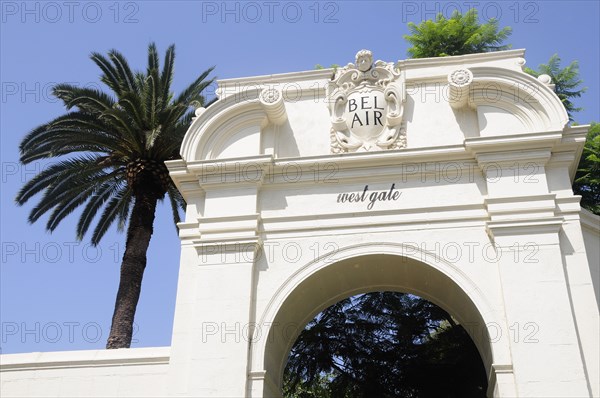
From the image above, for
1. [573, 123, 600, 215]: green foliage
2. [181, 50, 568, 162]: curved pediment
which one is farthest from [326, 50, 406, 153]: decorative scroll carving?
[573, 123, 600, 215]: green foliage

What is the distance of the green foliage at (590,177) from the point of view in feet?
67.6

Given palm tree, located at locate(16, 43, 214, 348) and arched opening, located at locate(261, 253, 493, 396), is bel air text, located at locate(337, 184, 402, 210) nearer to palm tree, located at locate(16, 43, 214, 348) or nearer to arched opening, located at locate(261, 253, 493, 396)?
arched opening, located at locate(261, 253, 493, 396)

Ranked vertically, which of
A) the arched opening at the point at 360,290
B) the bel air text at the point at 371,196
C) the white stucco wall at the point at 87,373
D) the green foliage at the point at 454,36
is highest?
the green foliage at the point at 454,36

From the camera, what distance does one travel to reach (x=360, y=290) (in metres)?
15.6

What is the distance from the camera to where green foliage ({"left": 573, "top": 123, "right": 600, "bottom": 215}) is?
67.6 feet

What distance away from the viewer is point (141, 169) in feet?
67.9

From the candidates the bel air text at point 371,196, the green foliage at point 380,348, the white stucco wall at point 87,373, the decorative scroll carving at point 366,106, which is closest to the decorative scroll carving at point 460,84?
the decorative scroll carving at point 366,106

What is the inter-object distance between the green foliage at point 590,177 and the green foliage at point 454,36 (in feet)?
17.8

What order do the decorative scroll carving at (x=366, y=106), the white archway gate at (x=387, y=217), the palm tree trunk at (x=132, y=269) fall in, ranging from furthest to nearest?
the palm tree trunk at (x=132, y=269)
the decorative scroll carving at (x=366, y=106)
the white archway gate at (x=387, y=217)

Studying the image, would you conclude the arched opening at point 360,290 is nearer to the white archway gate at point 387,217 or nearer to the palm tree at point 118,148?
the white archway gate at point 387,217

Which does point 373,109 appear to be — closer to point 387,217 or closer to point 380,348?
point 387,217

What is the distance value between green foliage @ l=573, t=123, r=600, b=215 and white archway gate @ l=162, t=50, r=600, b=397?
714 centimetres

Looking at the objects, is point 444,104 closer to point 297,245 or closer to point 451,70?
point 451,70

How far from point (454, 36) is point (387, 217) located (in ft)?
43.0
